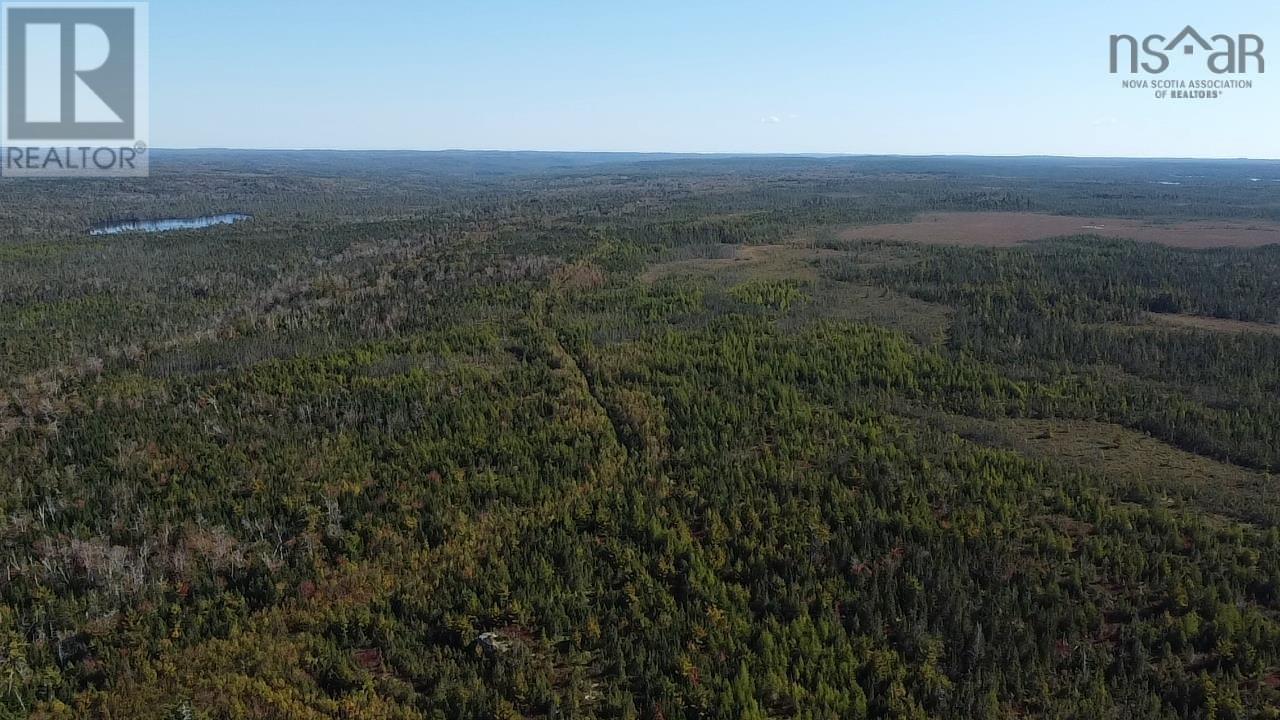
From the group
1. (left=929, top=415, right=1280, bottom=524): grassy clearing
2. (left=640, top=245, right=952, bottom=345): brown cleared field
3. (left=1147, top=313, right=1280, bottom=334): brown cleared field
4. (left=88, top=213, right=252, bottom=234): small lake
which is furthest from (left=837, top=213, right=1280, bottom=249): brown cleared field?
(left=88, top=213, right=252, bottom=234): small lake

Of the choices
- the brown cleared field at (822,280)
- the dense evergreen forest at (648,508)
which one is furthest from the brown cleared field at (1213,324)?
the brown cleared field at (822,280)

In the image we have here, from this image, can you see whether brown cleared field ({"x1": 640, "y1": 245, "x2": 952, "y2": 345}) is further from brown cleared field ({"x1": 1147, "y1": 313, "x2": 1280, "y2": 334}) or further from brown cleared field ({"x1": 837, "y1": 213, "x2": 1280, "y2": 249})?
brown cleared field ({"x1": 837, "y1": 213, "x2": 1280, "y2": 249})

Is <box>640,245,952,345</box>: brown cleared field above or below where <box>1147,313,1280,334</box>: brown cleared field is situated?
above

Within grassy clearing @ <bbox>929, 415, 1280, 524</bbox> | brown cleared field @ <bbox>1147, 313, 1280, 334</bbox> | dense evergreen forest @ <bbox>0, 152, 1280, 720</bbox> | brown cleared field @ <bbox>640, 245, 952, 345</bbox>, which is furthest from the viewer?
brown cleared field @ <bbox>640, 245, 952, 345</bbox>

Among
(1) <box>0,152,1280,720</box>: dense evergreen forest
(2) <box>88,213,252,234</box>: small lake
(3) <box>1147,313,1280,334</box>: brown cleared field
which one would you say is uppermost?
(2) <box>88,213,252,234</box>: small lake

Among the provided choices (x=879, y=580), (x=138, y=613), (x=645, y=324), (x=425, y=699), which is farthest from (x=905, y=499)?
(x=645, y=324)

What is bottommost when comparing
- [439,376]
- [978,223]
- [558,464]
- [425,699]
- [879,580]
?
[425,699]

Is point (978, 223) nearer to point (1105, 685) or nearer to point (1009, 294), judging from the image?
point (1009, 294)

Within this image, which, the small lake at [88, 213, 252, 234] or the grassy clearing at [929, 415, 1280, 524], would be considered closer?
the grassy clearing at [929, 415, 1280, 524]
